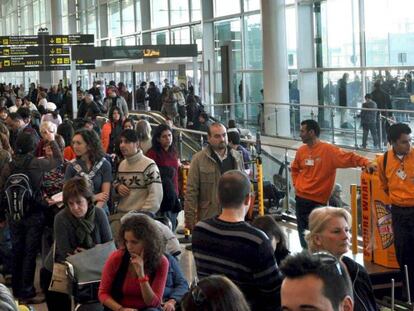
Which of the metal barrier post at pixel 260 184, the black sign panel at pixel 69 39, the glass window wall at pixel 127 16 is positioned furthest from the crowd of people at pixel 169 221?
the glass window wall at pixel 127 16

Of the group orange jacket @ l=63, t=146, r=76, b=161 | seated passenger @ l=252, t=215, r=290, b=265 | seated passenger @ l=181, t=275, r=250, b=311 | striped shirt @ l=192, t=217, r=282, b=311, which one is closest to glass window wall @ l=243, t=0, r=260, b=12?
orange jacket @ l=63, t=146, r=76, b=161

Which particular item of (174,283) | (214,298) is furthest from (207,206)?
(214,298)

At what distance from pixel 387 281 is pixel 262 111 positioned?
58.1 ft

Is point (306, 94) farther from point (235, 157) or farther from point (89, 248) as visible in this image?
point (89, 248)

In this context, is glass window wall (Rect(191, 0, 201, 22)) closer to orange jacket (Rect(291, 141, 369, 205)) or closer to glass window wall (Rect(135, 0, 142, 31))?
glass window wall (Rect(135, 0, 142, 31))

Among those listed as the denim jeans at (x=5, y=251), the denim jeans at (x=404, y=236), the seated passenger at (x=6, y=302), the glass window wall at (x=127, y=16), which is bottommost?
the denim jeans at (x=5, y=251)

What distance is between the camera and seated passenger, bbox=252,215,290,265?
17.2 feet

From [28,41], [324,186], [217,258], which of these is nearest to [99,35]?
[28,41]

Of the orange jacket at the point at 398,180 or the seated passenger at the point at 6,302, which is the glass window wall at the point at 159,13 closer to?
the orange jacket at the point at 398,180

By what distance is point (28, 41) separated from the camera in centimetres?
2555

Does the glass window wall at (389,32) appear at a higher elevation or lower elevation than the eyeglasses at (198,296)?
higher

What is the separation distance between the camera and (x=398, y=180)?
25.2 feet

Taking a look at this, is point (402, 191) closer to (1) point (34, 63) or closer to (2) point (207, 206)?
(2) point (207, 206)

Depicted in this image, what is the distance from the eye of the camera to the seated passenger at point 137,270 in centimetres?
528
